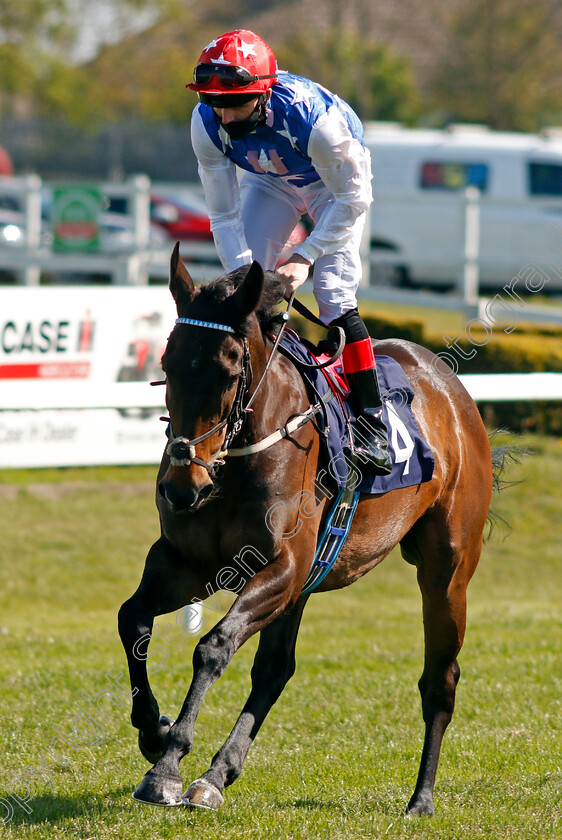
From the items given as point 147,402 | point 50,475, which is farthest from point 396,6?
point 147,402

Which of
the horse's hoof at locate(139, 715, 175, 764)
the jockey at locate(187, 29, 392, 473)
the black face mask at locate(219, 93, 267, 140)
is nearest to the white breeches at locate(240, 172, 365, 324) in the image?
the jockey at locate(187, 29, 392, 473)

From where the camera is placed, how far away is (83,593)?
8.03 meters

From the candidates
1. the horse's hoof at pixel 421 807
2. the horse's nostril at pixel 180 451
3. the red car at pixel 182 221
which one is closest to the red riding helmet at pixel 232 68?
the horse's nostril at pixel 180 451

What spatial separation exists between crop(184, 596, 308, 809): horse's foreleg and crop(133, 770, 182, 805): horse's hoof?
0.43 feet

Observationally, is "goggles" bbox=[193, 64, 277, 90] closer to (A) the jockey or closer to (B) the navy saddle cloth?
(A) the jockey

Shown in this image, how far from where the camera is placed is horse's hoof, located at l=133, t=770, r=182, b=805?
128 inches

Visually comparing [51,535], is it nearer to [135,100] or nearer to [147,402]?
[147,402]

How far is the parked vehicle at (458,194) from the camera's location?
16.8 m

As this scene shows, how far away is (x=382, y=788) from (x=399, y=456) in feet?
4.04

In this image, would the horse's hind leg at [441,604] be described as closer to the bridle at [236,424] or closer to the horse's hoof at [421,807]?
the horse's hoof at [421,807]

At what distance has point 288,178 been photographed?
4227 millimetres

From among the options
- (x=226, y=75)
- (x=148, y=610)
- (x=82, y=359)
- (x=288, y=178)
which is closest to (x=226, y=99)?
(x=226, y=75)

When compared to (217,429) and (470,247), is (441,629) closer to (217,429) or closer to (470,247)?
(217,429)

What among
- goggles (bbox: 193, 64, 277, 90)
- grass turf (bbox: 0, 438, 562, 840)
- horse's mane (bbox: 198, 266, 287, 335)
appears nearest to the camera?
horse's mane (bbox: 198, 266, 287, 335)
